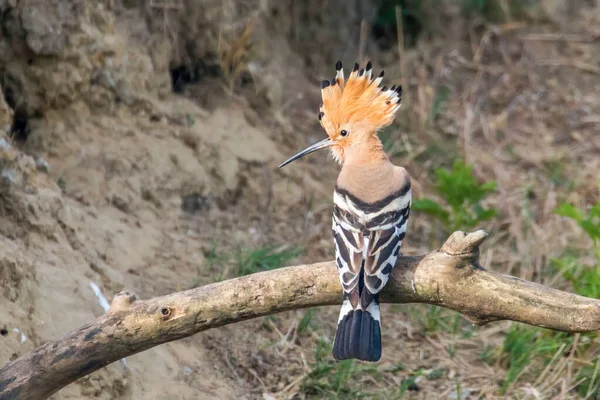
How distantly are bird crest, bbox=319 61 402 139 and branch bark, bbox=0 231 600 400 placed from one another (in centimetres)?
113

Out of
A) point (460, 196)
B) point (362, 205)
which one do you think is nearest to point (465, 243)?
point (362, 205)

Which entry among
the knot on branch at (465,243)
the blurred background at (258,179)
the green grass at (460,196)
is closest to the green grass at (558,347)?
the blurred background at (258,179)

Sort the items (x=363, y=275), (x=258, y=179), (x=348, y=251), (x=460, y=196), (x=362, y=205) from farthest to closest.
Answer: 1. (x=258, y=179)
2. (x=460, y=196)
3. (x=362, y=205)
4. (x=348, y=251)
5. (x=363, y=275)

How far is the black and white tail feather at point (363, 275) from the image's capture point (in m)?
3.01

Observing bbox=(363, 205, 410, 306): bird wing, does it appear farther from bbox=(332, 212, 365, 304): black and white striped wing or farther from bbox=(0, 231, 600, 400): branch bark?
bbox=(0, 231, 600, 400): branch bark

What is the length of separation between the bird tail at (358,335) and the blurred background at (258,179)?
0.84 m

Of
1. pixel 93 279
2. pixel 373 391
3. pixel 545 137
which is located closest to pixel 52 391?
pixel 93 279

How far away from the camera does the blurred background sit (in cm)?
385

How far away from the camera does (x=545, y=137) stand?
21.0 ft

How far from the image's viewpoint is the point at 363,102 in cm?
383

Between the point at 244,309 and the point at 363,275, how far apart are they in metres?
0.46

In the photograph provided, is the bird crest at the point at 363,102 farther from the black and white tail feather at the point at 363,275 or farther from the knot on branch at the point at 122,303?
the knot on branch at the point at 122,303

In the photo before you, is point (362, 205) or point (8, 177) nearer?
point (362, 205)

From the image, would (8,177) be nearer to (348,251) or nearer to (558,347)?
(348,251)
